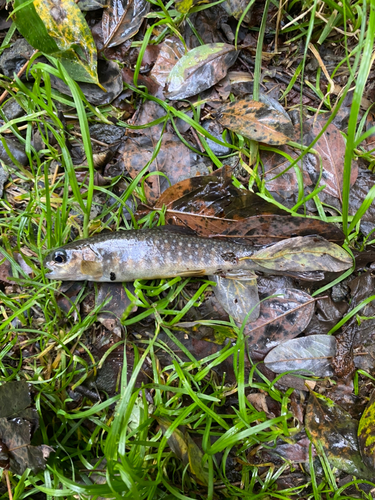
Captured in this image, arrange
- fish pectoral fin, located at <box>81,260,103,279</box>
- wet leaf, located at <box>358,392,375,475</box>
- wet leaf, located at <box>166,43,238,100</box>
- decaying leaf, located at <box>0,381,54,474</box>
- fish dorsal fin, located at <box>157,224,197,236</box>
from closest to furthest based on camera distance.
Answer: decaying leaf, located at <box>0,381,54,474</box>, wet leaf, located at <box>358,392,375,475</box>, fish pectoral fin, located at <box>81,260,103,279</box>, fish dorsal fin, located at <box>157,224,197,236</box>, wet leaf, located at <box>166,43,238,100</box>

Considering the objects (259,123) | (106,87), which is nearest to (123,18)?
(106,87)

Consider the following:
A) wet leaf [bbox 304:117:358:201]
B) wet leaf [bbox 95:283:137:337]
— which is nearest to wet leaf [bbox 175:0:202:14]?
wet leaf [bbox 304:117:358:201]

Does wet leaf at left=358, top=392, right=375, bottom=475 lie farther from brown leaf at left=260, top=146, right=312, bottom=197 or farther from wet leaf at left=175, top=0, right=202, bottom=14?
wet leaf at left=175, top=0, right=202, bottom=14

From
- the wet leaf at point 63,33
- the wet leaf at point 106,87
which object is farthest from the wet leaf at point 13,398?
the wet leaf at point 63,33

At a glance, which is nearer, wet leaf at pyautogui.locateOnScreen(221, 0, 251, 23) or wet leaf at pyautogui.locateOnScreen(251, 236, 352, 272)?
A: wet leaf at pyautogui.locateOnScreen(251, 236, 352, 272)

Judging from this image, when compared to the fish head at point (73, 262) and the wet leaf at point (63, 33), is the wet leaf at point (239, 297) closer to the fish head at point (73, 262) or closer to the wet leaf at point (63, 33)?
the fish head at point (73, 262)

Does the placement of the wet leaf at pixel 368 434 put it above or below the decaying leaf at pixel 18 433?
below

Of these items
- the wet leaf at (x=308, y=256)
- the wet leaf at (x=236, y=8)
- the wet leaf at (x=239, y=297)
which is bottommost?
the wet leaf at (x=239, y=297)
